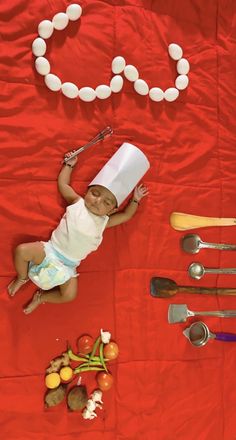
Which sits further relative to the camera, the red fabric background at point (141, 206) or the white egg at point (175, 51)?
the white egg at point (175, 51)

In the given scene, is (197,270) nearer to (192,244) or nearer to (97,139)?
(192,244)

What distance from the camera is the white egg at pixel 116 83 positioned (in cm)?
128

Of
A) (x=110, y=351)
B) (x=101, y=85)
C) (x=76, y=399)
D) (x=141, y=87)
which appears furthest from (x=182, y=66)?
(x=76, y=399)

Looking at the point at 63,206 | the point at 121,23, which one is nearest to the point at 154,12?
the point at 121,23

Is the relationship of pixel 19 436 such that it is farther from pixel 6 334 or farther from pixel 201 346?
pixel 201 346

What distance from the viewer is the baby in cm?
117

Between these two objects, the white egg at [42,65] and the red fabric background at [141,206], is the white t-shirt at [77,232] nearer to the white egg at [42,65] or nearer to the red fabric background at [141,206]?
the red fabric background at [141,206]

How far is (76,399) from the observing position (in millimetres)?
1231

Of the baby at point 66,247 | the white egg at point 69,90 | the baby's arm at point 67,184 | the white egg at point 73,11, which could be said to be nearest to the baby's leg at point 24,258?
the baby at point 66,247

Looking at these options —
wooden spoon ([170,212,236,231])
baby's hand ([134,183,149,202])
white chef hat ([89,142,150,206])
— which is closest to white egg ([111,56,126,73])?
white chef hat ([89,142,150,206])

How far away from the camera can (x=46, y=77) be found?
1215 millimetres

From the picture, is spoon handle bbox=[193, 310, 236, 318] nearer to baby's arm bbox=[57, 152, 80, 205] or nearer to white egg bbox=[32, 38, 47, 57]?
baby's arm bbox=[57, 152, 80, 205]

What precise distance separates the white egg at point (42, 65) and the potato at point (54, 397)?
2.79 feet

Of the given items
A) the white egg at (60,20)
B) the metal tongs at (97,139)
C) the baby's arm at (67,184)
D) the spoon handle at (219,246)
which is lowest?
the spoon handle at (219,246)
